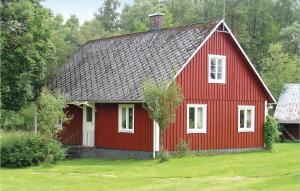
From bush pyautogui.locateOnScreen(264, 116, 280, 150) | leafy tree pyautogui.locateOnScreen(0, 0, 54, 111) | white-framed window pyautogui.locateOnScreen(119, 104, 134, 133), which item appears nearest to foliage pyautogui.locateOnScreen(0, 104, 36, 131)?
leafy tree pyautogui.locateOnScreen(0, 0, 54, 111)

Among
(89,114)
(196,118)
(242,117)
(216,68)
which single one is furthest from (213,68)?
(89,114)

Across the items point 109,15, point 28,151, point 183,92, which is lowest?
point 28,151

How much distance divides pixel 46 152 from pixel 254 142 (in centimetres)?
1252

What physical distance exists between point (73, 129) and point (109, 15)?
58345 mm

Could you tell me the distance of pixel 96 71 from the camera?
35.8 m

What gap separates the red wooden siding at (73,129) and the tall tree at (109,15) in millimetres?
56250

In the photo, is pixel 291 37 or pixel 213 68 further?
pixel 291 37

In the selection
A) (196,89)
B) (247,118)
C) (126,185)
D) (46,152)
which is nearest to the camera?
(126,185)

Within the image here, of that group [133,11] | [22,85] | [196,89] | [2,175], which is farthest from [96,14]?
[2,175]

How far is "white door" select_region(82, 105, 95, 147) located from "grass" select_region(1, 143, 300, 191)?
583 centimetres

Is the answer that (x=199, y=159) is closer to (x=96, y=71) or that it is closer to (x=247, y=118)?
(x=247, y=118)

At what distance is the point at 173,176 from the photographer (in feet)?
71.8

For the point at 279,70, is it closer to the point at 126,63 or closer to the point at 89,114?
the point at 126,63

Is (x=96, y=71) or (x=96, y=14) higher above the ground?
(x=96, y=14)
